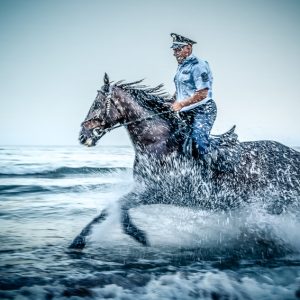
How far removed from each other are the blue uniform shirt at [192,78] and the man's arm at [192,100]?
0.17 feet

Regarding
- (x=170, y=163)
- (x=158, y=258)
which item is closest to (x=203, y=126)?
(x=170, y=163)

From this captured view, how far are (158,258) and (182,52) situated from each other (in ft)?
11.1

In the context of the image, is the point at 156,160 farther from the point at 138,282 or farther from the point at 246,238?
the point at 246,238

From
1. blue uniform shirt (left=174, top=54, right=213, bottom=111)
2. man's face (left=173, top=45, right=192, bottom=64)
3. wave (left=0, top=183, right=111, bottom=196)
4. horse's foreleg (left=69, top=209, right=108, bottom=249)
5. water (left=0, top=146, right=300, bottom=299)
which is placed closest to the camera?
water (left=0, top=146, right=300, bottom=299)

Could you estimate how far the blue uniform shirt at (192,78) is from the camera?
530 cm

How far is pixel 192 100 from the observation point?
5246 mm

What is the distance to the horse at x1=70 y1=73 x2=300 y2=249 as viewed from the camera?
17.4 feet

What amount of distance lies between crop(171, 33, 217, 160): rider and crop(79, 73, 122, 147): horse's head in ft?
3.40

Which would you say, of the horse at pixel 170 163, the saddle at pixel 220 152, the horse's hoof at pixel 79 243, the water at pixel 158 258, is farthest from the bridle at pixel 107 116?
the horse's hoof at pixel 79 243

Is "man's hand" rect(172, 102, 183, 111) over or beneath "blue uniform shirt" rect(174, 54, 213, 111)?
beneath

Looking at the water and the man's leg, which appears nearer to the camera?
the water

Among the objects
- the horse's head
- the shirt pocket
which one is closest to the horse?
the horse's head

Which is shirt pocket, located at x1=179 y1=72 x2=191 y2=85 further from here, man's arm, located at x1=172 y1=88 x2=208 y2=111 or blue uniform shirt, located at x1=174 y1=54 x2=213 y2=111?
man's arm, located at x1=172 y1=88 x2=208 y2=111

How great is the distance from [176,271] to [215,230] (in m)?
2.60
